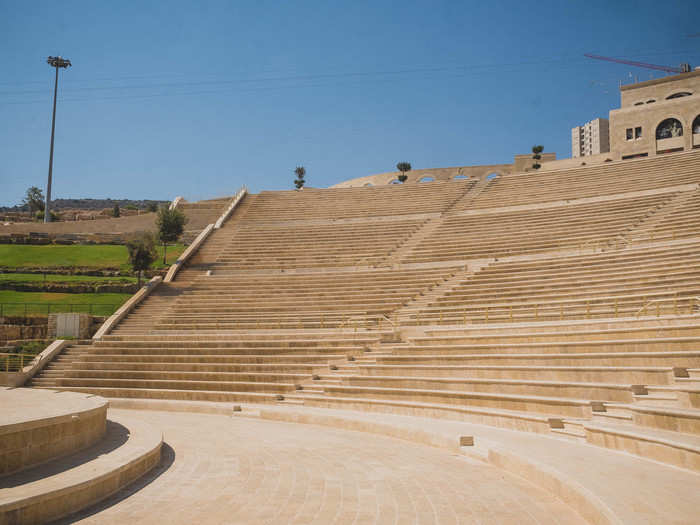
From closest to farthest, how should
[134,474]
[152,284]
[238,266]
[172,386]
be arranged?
[134,474], [172,386], [152,284], [238,266]

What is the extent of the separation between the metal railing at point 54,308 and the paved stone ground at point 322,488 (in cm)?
1601

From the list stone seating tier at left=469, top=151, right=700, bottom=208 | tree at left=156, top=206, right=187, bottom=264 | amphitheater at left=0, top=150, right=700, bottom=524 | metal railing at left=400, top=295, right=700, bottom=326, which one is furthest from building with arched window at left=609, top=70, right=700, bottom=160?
metal railing at left=400, top=295, right=700, bottom=326

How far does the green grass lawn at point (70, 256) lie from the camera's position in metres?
34.5

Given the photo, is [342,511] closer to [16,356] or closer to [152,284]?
[16,356]

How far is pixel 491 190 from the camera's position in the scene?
1457 inches

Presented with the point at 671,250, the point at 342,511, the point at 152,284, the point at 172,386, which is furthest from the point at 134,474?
the point at 152,284

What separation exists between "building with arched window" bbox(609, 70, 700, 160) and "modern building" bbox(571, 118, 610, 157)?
130 meters

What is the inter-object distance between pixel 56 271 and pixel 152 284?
8.69 m

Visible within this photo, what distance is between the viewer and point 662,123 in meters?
46.8

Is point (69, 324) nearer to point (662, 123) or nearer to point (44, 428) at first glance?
point (44, 428)

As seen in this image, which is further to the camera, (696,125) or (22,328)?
(696,125)

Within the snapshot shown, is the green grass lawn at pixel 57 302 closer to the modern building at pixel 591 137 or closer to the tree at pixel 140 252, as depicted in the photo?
the tree at pixel 140 252

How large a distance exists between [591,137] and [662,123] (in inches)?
6063

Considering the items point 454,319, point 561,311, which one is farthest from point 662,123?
point 561,311
